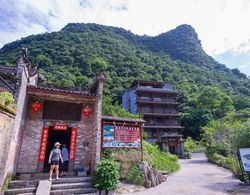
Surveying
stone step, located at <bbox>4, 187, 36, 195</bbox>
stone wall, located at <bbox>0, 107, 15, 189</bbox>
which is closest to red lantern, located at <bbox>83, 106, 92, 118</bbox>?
stone wall, located at <bbox>0, 107, 15, 189</bbox>

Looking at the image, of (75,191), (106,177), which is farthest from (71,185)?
(106,177)

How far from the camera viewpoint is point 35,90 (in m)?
8.89

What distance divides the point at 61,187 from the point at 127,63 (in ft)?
179

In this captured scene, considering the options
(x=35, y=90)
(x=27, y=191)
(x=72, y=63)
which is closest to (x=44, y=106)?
(x=35, y=90)

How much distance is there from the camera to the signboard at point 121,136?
31.8 feet

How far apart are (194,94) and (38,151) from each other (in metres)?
50.4

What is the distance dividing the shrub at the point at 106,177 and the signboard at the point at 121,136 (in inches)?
57.5

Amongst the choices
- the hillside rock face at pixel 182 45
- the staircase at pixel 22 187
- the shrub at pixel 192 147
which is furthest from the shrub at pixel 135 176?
the hillside rock face at pixel 182 45

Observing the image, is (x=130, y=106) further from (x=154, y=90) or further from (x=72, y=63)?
(x=72, y=63)

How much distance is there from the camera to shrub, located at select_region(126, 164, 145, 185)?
952cm

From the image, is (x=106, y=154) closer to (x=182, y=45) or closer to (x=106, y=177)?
(x=106, y=177)

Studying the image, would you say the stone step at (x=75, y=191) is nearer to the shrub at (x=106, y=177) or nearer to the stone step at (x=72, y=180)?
the shrub at (x=106, y=177)

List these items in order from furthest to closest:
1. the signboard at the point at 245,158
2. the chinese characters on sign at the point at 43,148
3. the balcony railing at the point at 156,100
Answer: the balcony railing at the point at 156,100
the signboard at the point at 245,158
the chinese characters on sign at the point at 43,148

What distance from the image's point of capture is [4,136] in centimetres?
646
